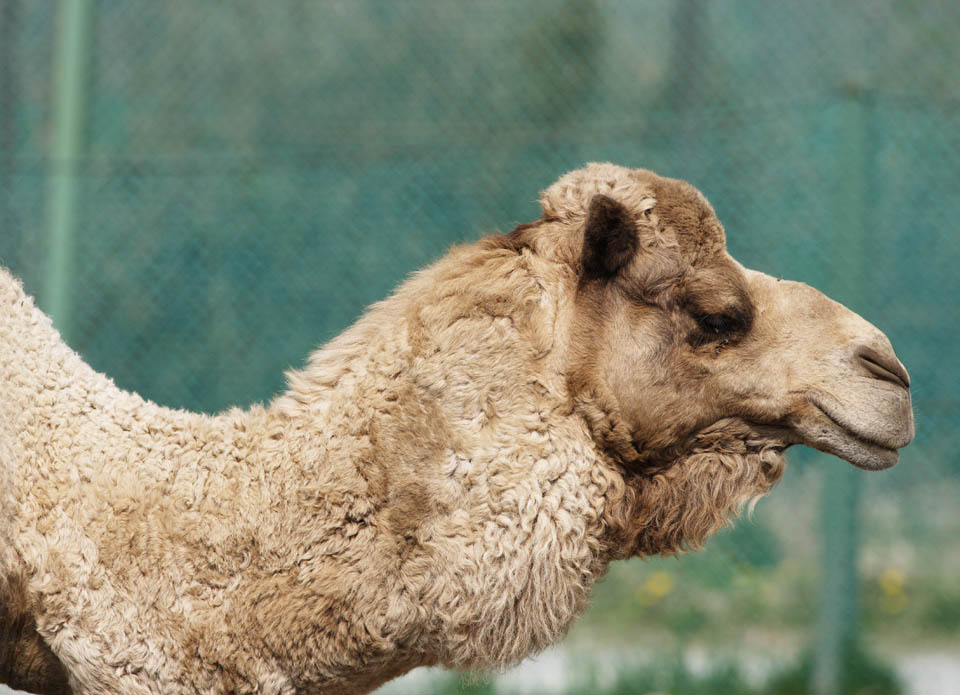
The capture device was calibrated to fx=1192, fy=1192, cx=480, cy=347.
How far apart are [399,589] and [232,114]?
16.2ft

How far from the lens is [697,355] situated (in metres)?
2.61

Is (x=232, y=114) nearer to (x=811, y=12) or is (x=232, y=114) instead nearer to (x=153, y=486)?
(x=811, y=12)

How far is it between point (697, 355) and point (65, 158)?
4446mm

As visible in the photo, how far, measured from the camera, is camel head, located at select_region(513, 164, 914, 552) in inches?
99.1

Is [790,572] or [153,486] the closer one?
[153,486]

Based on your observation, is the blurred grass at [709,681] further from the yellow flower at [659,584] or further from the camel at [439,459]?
the camel at [439,459]

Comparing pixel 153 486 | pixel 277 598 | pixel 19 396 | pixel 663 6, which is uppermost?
pixel 663 6

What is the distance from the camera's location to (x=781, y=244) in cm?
579

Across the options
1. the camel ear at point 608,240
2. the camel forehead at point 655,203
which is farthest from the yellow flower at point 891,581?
the camel ear at point 608,240

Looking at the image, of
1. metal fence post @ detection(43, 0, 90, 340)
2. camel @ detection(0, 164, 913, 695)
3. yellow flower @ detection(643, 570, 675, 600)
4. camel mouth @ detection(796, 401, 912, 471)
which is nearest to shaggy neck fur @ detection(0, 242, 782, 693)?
camel @ detection(0, 164, 913, 695)

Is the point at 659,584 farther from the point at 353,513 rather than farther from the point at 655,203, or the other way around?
the point at 353,513

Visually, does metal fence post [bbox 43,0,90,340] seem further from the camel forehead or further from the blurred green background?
the camel forehead

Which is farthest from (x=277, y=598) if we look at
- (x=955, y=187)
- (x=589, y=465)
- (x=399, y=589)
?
(x=955, y=187)

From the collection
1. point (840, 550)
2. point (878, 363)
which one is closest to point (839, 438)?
point (878, 363)
